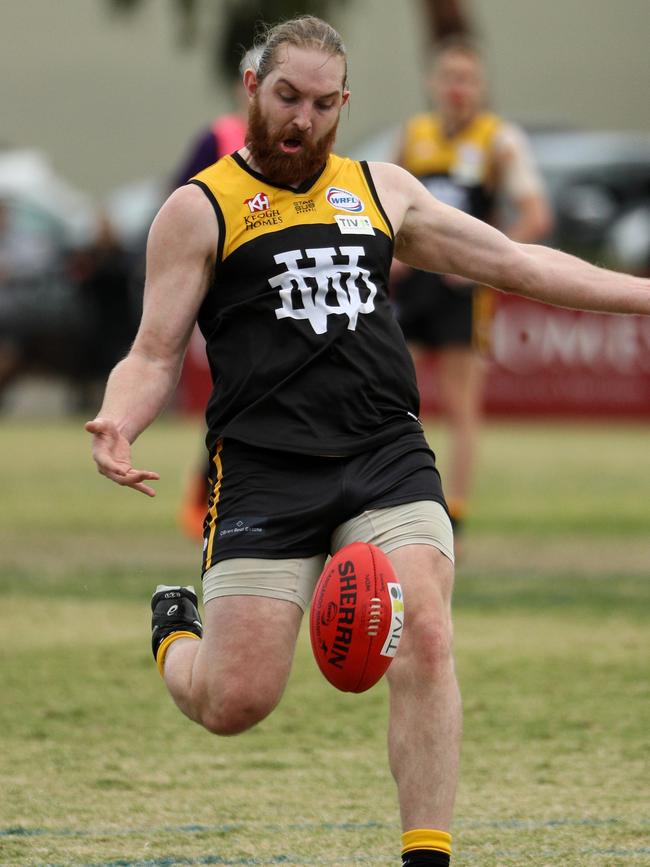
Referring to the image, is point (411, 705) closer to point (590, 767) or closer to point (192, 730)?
point (590, 767)

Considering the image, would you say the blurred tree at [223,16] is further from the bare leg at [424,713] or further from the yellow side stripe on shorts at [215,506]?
the bare leg at [424,713]

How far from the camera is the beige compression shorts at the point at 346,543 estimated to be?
464 cm

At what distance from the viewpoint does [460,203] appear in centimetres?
1032

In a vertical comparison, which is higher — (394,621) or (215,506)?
(215,506)

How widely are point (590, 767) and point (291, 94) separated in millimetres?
2380

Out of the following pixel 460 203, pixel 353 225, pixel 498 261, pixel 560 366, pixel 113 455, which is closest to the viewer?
pixel 113 455

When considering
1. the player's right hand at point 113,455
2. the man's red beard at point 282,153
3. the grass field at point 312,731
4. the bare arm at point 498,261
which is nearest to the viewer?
the player's right hand at point 113,455

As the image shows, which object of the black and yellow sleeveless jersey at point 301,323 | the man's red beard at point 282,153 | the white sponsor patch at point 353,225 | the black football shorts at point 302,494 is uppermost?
the man's red beard at point 282,153

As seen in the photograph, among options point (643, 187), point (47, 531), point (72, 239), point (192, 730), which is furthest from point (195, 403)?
point (192, 730)

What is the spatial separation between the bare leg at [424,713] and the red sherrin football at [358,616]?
0.10m

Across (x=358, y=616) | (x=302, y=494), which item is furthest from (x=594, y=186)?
(x=358, y=616)

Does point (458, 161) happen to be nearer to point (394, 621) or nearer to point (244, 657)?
point (244, 657)

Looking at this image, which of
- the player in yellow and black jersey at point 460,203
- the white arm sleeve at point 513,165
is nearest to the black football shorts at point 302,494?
the player in yellow and black jersey at point 460,203

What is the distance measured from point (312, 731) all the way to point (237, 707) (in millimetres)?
1764
